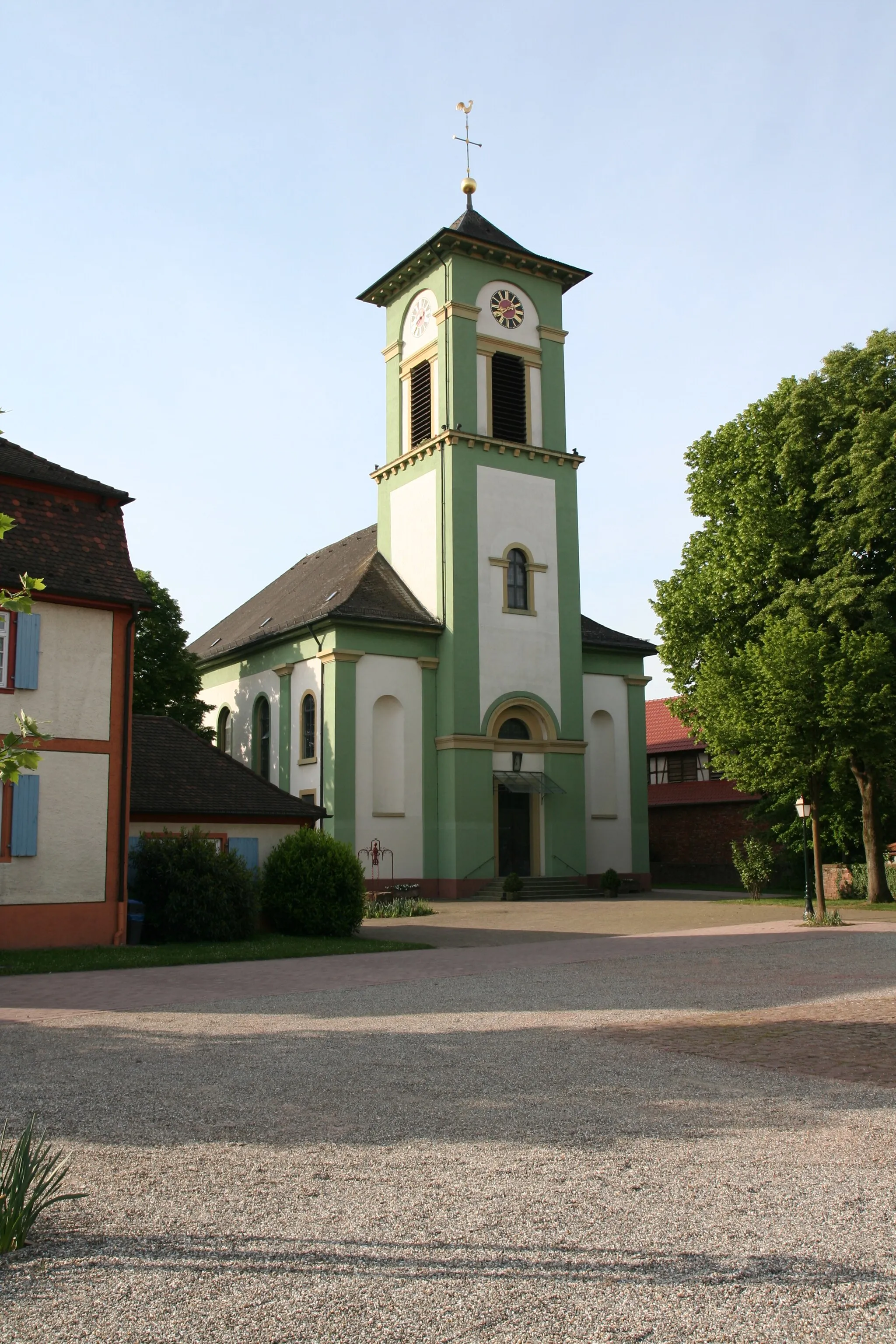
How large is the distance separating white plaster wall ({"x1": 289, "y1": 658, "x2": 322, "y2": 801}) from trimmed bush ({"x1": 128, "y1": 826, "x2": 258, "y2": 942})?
1341cm

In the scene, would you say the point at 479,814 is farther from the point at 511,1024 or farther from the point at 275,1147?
the point at 275,1147

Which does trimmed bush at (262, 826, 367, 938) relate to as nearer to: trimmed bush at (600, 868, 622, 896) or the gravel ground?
the gravel ground

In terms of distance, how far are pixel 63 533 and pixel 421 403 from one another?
1986 cm

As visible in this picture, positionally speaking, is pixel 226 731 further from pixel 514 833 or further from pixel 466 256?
pixel 466 256

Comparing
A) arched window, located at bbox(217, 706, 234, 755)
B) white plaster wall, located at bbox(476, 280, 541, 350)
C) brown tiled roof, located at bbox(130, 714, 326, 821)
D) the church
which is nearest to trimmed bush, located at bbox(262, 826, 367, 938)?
brown tiled roof, located at bbox(130, 714, 326, 821)

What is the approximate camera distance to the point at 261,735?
1577 inches

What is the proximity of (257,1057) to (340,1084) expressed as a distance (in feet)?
4.30

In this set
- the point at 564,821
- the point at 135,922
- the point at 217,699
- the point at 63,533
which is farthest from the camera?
the point at 217,699

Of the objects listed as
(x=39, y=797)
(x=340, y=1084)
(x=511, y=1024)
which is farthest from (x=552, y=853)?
(x=340, y=1084)

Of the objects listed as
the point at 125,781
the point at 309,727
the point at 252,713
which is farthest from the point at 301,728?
the point at 125,781

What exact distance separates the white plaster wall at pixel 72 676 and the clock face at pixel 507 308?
70.7 feet

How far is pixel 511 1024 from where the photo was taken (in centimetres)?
1106

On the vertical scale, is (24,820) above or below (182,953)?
above

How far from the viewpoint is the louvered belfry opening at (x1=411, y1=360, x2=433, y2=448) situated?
37.8 metres
